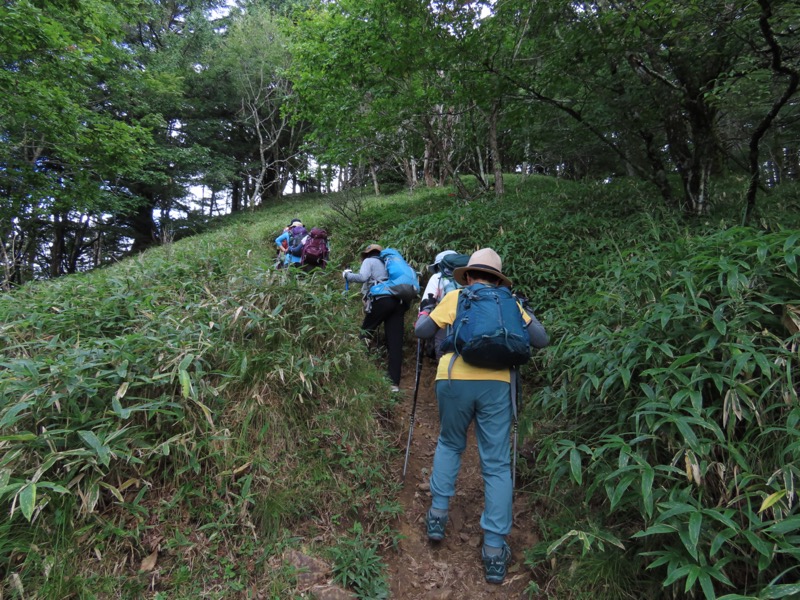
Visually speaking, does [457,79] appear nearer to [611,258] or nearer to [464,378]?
[611,258]

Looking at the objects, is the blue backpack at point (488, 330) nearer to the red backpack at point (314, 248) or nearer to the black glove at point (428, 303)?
the black glove at point (428, 303)

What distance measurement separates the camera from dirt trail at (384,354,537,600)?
2.60 meters

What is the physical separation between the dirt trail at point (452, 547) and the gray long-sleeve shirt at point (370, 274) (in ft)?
7.02

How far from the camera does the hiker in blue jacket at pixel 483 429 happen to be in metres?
2.63

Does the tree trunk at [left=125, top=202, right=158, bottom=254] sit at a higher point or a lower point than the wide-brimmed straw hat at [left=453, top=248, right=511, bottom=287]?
higher

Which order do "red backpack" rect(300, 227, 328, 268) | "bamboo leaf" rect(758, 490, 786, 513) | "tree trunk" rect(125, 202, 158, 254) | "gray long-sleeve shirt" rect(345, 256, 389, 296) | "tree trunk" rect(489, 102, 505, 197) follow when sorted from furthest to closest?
"tree trunk" rect(125, 202, 158, 254)
"tree trunk" rect(489, 102, 505, 197)
"red backpack" rect(300, 227, 328, 268)
"gray long-sleeve shirt" rect(345, 256, 389, 296)
"bamboo leaf" rect(758, 490, 786, 513)

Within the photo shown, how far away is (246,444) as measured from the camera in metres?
2.98

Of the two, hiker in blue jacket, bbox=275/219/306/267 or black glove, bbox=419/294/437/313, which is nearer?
black glove, bbox=419/294/437/313

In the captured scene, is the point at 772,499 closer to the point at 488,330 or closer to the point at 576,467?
the point at 576,467

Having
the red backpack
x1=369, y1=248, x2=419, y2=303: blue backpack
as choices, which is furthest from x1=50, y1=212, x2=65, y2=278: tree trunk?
x1=369, y1=248, x2=419, y2=303: blue backpack

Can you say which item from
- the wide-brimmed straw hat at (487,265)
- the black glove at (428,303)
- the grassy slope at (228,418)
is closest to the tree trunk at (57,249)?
the grassy slope at (228,418)

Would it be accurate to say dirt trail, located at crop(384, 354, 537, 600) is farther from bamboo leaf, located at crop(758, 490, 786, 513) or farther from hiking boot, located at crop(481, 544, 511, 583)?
bamboo leaf, located at crop(758, 490, 786, 513)

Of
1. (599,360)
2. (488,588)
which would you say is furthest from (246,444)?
(599,360)

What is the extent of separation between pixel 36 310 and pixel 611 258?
23.0 ft
